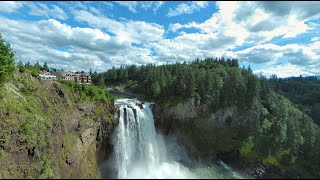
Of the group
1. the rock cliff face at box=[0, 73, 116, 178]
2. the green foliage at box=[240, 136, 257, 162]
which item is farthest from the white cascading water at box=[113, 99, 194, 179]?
the green foliage at box=[240, 136, 257, 162]

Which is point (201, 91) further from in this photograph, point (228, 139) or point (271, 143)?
point (271, 143)

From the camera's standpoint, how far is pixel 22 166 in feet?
71.5

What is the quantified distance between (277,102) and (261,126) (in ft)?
44.2

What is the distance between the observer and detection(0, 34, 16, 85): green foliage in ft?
86.2

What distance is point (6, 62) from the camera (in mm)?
26656

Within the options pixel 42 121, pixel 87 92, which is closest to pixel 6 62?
pixel 42 121

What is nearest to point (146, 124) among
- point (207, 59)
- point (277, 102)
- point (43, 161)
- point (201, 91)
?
point (201, 91)

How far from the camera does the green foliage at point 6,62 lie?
26.3 m

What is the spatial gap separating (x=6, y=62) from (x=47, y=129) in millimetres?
6918

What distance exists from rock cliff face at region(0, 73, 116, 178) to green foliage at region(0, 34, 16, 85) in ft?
4.52

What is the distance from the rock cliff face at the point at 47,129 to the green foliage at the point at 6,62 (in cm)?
138

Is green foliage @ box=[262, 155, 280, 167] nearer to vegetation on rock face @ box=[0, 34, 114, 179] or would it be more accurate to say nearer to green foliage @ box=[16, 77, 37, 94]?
vegetation on rock face @ box=[0, 34, 114, 179]

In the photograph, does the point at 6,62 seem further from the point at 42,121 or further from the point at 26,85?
the point at 42,121

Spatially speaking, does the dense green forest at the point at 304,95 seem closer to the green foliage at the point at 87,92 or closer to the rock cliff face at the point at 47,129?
the green foliage at the point at 87,92
